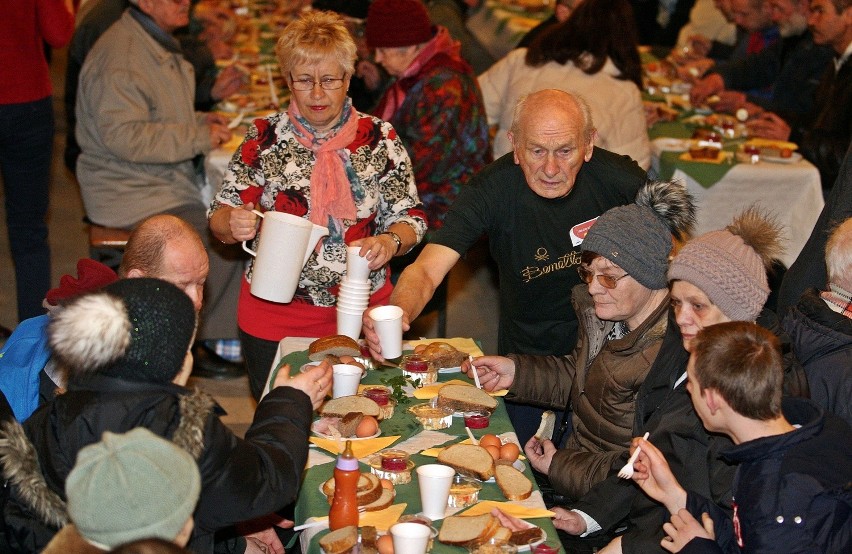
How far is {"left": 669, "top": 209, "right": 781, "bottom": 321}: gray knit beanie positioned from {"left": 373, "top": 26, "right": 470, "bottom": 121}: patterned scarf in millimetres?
2325

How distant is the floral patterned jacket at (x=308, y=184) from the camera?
13.1 feet

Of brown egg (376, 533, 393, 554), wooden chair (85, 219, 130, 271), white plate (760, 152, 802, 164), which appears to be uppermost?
brown egg (376, 533, 393, 554)

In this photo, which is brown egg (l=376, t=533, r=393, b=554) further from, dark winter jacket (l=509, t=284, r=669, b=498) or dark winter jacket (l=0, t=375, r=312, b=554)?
dark winter jacket (l=509, t=284, r=669, b=498)

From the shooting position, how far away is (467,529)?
260 centimetres

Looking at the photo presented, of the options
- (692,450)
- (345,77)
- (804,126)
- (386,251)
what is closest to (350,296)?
(386,251)

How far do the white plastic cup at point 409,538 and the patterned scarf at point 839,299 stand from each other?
1.49 metres

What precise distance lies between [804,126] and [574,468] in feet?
12.6

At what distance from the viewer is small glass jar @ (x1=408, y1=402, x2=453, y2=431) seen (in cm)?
321

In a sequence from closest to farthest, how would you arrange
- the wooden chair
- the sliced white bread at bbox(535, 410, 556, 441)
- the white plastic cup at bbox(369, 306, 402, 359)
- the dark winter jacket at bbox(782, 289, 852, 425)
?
the dark winter jacket at bbox(782, 289, 852, 425) → the white plastic cup at bbox(369, 306, 402, 359) → the sliced white bread at bbox(535, 410, 556, 441) → the wooden chair

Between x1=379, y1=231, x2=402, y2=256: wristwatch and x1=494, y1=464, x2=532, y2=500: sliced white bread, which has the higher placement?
x1=494, y1=464, x2=532, y2=500: sliced white bread

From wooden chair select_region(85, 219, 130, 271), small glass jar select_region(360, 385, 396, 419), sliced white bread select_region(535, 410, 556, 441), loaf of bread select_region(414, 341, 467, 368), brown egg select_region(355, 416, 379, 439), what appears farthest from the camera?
wooden chair select_region(85, 219, 130, 271)

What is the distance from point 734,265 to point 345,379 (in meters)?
1.22

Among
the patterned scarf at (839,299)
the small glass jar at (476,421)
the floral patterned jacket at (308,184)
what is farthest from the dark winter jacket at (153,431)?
the patterned scarf at (839,299)

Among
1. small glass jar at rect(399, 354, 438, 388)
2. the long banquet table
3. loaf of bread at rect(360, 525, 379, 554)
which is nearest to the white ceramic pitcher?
small glass jar at rect(399, 354, 438, 388)
